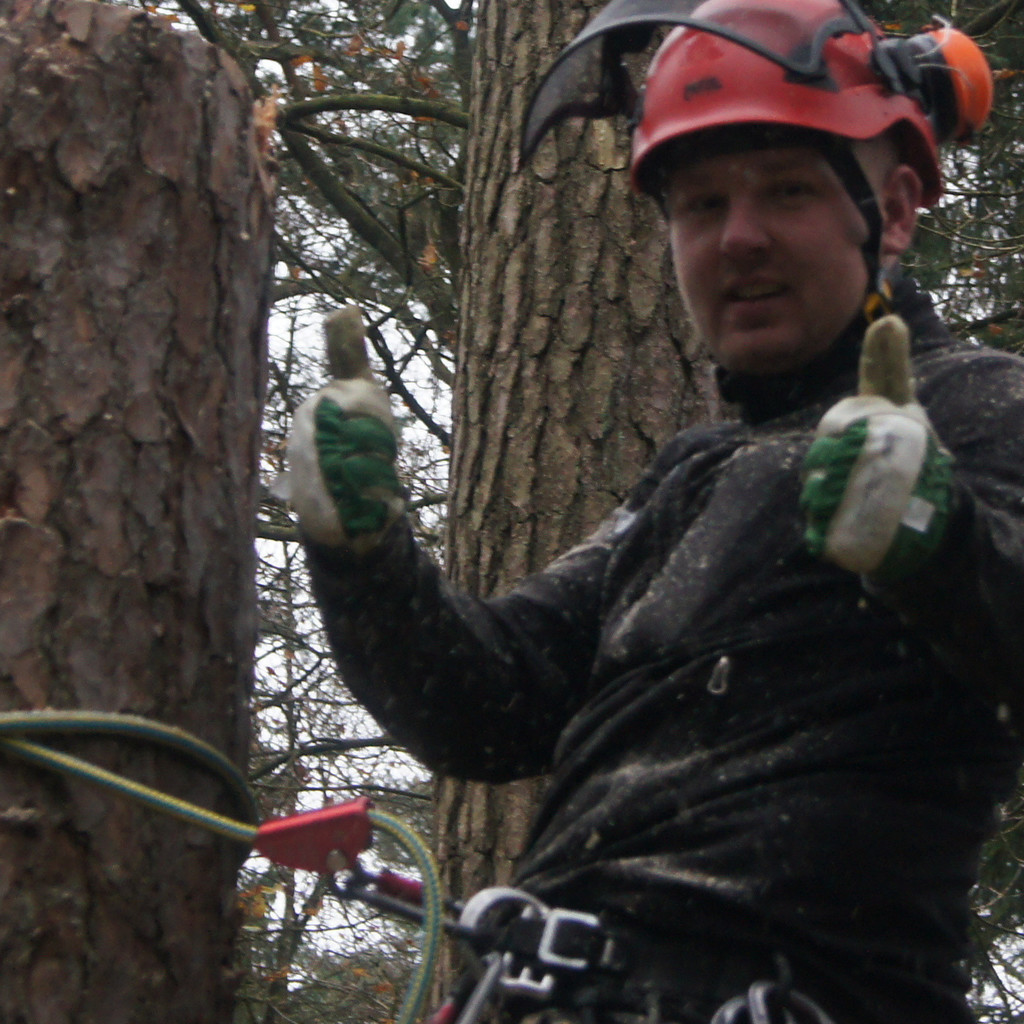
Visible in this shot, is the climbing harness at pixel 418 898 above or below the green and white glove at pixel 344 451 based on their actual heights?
below

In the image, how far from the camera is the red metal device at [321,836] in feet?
5.26

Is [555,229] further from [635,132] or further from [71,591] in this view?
[71,591]

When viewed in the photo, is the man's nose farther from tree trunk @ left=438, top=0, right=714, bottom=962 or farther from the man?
tree trunk @ left=438, top=0, right=714, bottom=962

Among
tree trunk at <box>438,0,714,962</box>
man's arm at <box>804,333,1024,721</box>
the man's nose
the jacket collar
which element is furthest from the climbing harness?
tree trunk at <box>438,0,714,962</box>

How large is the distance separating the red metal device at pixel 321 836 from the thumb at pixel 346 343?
1.77ft

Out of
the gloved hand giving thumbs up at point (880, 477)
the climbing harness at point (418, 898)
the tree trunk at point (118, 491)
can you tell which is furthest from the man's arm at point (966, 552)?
the tree trunk at point (118, 491)

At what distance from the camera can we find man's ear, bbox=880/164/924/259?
201cm

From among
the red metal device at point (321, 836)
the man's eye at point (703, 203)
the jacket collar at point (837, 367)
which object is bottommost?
the red metal device at point (321, 836)

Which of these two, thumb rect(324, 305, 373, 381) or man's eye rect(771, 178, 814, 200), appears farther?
man's eye rect(771, 178, 814, 200)

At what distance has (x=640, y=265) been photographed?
11.2 ft

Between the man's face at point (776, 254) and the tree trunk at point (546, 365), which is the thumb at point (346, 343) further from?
the tree trunk at point (546, 365)

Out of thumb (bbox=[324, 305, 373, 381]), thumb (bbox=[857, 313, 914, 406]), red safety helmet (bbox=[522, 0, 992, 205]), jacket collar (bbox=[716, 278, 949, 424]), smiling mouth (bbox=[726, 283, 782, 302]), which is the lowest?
thumb (bbox=[857, 313, 914, 406])

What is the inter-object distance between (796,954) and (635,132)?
1.21 m

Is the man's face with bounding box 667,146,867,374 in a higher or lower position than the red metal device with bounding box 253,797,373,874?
higher
